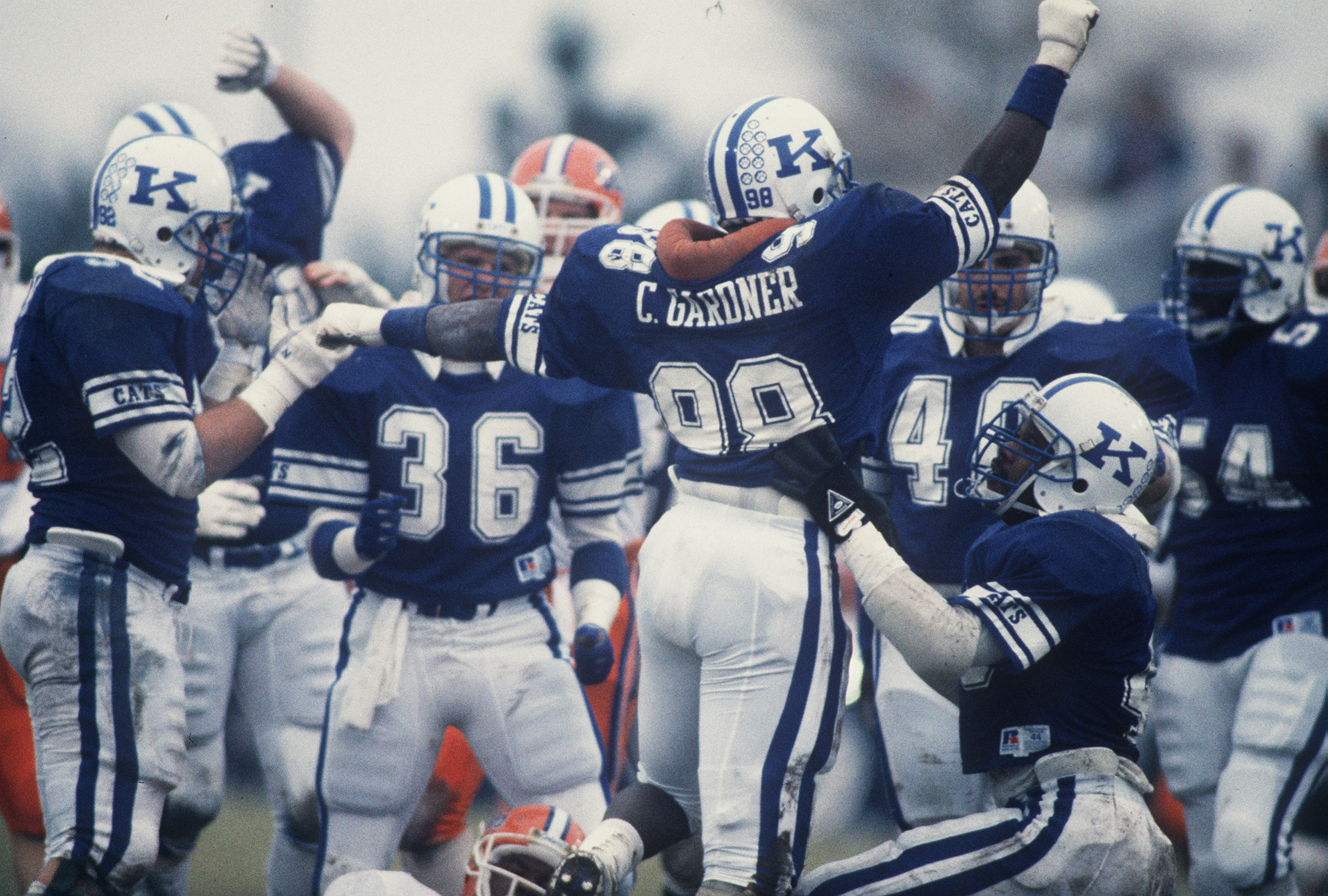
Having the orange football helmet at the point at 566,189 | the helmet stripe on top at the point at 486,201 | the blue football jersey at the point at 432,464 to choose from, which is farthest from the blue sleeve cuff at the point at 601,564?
the orange football helmet at the point at 566,189

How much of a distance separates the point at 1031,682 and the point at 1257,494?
1705 millimetres

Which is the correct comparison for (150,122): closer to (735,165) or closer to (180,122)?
(180,122)

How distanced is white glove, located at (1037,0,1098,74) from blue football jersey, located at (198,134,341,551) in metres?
2.93

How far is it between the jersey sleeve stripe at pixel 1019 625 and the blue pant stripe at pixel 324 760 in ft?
5.53

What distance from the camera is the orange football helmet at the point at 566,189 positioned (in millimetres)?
5129

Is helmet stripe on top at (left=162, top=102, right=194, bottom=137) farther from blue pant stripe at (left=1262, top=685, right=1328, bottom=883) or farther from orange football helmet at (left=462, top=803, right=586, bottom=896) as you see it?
blue pant stripe at (left=1262, top=685, right=1328, bottom=883)

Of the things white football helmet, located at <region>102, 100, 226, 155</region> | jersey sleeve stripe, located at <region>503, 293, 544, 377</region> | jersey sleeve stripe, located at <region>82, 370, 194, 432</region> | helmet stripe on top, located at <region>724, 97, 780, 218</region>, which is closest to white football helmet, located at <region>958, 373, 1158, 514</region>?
helmet stripe on top, located at <region>724, 97, 780, 218</region>

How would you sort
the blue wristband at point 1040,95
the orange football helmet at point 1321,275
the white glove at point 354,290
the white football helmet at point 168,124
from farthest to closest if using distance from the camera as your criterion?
the white football helmet at point 168,124 → the orange football helmet at point 1321,275 → the white glove at point 354,290 → the blue wristband at point 1040,95

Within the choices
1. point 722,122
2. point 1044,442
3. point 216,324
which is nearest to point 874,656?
point 1044,442

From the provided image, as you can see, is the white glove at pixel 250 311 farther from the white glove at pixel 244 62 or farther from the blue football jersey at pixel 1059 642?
the blue football jersey at pixel 1059 642

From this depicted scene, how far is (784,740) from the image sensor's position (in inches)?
108

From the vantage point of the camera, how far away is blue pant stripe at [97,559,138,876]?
3064 millimetres

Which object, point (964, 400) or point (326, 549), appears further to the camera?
point (964, 400)

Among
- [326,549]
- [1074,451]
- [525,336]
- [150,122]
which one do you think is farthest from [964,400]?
[150,122]
